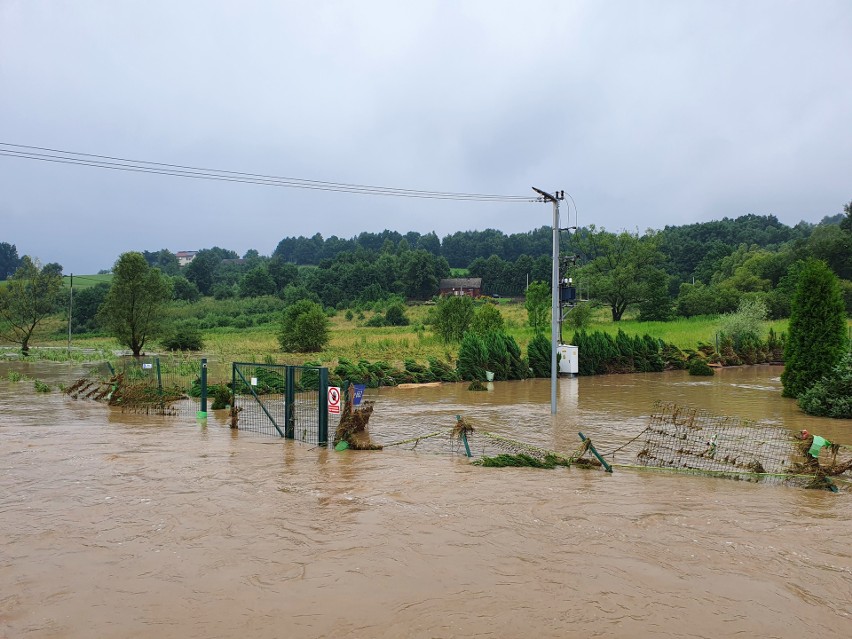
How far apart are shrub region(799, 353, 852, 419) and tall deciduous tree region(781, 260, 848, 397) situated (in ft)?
3.18

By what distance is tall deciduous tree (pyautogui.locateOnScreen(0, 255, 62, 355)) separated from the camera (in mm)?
41375

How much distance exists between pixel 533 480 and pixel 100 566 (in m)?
5.99

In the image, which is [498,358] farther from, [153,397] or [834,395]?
[153,397]

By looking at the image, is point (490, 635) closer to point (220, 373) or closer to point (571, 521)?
point (571, 521)

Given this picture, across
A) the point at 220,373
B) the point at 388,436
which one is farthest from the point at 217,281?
the point at 388,436

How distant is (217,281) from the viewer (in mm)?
106125

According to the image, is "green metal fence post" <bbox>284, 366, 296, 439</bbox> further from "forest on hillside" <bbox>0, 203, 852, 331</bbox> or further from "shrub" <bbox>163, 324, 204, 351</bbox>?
"shrub" <bbox>163, 324, 204, 351</bbox>

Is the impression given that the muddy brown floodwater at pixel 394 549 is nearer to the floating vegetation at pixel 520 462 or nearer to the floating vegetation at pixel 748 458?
the floating vegetation at pixel 520 462

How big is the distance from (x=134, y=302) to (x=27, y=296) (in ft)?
31.5

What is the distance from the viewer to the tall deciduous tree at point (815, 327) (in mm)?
17984

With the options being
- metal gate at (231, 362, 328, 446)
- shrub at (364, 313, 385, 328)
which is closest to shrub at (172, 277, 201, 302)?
shrub at (364, 313, 385, 328)

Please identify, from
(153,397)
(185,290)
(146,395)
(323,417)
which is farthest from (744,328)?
(185,290)

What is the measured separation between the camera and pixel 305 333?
40312 mm

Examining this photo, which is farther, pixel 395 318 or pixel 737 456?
pixel 395 318
